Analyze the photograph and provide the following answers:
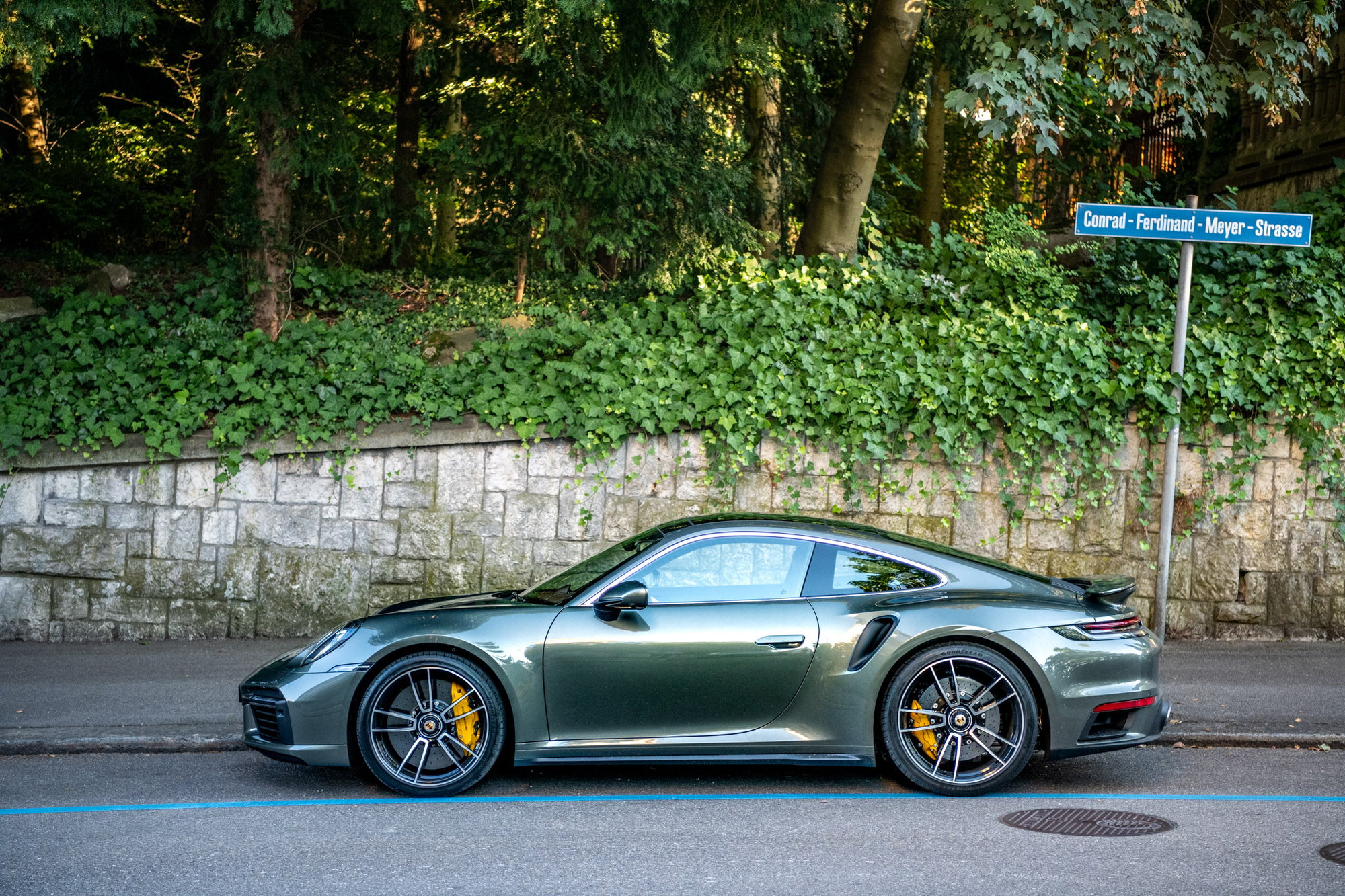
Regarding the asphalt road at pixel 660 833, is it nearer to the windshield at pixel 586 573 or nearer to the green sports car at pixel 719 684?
the green sports car at pixel 719 684

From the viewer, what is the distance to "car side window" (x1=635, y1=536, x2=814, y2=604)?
568cm

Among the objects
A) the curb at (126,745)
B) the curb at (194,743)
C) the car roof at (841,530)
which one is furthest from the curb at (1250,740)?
the curb at (126,745)

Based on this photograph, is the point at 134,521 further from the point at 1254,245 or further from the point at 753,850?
the point at 1254,245

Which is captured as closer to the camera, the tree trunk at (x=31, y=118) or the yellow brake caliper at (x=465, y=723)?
the yellow brake caliper at (x=465, y=723)

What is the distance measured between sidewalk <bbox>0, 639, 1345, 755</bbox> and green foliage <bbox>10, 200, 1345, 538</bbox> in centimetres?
153

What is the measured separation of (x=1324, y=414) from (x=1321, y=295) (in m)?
1.06

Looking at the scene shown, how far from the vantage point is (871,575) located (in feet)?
19.0

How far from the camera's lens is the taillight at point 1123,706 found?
5.54 metres

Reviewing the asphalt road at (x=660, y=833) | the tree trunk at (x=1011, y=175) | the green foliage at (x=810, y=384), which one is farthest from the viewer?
the tree trunk at (x=1011, y=175)

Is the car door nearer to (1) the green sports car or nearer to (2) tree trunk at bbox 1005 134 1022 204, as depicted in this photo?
(1) the green sports car

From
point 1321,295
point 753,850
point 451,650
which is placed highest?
point 1321,295

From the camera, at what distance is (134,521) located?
9594 mm

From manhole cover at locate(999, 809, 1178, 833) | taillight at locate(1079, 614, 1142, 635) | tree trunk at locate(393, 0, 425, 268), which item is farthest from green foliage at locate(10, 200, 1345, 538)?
tree trunk at locate(393, 0, 425, 268)

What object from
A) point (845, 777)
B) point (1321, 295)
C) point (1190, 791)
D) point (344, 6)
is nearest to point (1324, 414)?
point (1321, 295)
